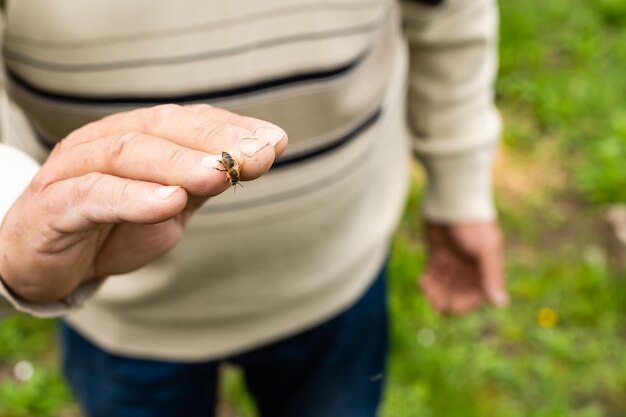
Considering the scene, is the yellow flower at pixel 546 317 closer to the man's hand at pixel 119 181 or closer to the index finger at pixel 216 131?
the man's hand at pixel 119 181

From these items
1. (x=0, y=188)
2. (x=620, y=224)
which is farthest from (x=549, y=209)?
(x=0, y=188)

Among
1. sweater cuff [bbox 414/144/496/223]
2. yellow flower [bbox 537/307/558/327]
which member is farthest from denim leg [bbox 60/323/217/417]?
yellow flower [bbox 537/307/558/327]

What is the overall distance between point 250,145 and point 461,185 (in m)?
1.07

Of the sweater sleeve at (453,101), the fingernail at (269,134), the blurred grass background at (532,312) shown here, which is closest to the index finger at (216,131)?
the fingernail at (269,134)

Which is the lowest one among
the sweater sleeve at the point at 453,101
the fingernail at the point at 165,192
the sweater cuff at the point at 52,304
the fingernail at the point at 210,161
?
the sweater sleeve at the point at 453,101

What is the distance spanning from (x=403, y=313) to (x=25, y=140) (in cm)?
149

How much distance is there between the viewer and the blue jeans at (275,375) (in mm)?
1429

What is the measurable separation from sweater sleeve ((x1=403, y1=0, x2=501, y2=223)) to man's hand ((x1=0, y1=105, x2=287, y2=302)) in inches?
30.6

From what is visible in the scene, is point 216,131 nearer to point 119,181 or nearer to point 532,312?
point 119,181

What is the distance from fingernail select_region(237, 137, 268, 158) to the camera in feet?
2.28

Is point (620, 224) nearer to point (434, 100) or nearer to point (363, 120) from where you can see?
point (434, 100)

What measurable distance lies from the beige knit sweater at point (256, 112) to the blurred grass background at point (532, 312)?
0.93m

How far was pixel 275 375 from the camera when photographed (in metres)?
1.56

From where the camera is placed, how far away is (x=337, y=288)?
1423 mm
